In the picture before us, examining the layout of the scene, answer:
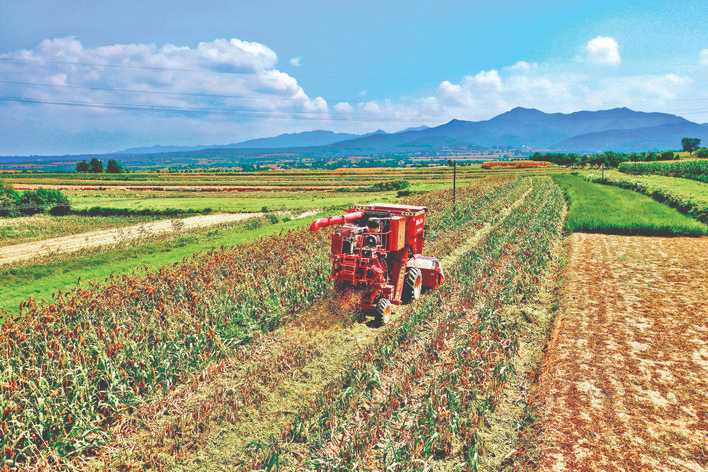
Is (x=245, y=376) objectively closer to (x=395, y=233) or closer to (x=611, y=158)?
(x=395, y=233)

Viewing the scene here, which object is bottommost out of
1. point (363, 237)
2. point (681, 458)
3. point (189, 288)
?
point (681, 458)

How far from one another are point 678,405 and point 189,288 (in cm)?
1074

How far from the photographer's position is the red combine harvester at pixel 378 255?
10812 millimetres

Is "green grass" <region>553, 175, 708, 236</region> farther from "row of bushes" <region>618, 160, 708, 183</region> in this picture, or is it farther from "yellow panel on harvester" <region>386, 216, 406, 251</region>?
"row of bushes" <region>618, 160, 708, 183</region>

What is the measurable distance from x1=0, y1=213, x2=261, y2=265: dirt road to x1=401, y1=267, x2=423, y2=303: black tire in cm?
1872

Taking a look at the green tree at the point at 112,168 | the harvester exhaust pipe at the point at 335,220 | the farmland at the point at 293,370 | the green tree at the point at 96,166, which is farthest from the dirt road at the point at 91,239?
the green tree at the point at 96,166

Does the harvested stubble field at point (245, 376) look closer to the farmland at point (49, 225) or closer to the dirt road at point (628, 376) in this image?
the dirt road at point (628, 376)

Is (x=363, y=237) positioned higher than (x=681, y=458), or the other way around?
(x=363, y=237)

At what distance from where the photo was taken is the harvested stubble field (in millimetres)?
6098

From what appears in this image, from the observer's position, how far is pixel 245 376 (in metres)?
8.23

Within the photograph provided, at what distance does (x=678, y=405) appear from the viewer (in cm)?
746

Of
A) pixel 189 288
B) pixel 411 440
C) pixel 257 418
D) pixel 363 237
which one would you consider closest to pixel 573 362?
pixel 411 440

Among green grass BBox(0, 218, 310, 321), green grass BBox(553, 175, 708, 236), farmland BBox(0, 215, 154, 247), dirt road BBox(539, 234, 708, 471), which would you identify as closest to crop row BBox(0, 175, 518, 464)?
green grass BBox(0, 218, 310, 321)

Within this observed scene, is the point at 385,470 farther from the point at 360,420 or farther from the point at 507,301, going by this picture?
the point at 507,301
